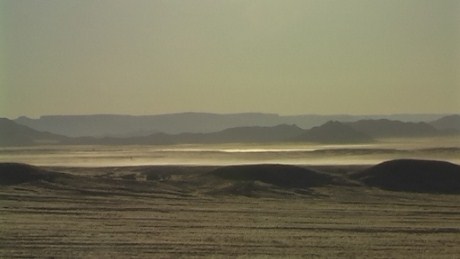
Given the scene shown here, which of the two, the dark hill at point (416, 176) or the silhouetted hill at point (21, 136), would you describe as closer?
the dark hill at point (416, 176)

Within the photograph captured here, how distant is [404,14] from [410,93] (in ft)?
1.03

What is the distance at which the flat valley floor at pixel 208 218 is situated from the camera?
102 inches

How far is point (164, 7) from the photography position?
279 cm

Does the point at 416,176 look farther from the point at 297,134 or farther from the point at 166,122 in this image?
the point at 166,122

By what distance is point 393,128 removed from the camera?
2633 millimetres

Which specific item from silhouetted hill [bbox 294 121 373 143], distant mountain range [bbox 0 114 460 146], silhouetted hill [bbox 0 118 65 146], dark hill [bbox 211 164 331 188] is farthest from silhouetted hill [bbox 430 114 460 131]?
silhouetted hill [bbox 0 118 65 146]

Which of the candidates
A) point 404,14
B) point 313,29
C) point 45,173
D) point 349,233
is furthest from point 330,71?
point 45,173

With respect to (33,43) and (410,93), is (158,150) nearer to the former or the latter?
(33,43)

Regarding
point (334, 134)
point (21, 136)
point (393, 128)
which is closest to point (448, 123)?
point (393, 128)

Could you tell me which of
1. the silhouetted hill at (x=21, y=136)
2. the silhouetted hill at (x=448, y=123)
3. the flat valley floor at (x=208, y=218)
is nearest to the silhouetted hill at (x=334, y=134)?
the flat valley floor at (x=208, y=218)

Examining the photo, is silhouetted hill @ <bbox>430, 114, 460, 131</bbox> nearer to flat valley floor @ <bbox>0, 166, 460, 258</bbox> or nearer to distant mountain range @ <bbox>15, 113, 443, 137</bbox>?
distant mountain range @ <bbox>15, 113, 443, 137</bbox>

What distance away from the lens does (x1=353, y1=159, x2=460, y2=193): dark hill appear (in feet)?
8.58

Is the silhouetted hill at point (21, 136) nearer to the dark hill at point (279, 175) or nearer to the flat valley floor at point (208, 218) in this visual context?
the flat valley floor at point (208, 218)

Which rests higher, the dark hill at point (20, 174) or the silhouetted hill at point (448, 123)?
the silhouetted hill at point (448, 123)
